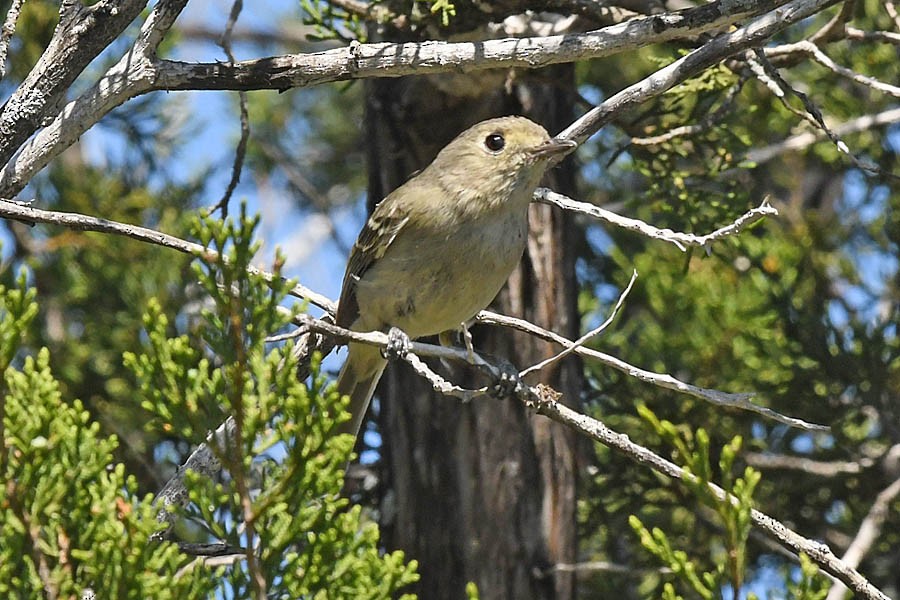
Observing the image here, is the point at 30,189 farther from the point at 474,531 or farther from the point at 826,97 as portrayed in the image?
the point at 826,97

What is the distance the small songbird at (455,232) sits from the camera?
4.12m

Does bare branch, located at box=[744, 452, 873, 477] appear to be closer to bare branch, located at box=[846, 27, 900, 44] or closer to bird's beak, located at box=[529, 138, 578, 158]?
bare branch, located at box=[846, 27, 900, 44]

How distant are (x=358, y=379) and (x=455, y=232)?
32.6 inches

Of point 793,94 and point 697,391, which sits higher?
point 793,94

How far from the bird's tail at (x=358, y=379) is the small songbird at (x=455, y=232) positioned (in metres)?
0.18

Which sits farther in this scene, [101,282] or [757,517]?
[101,282]

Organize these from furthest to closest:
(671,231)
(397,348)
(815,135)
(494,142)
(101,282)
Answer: (101,282), (815,135), (494,142), (397,348), (671,231)

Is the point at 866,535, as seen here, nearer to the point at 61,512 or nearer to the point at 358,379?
the point at 358,379

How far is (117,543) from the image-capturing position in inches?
93.0

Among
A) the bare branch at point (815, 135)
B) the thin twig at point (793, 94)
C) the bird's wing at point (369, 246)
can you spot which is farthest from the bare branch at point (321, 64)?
the bare branch at point (815, 135)

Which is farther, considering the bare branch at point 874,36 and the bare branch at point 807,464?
the bare branch at point 807,464

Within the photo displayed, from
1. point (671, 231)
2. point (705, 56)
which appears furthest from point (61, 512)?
point (705, 56)

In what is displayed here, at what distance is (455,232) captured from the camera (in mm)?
4191

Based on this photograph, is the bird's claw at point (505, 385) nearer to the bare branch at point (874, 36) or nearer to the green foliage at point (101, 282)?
the bare branch at point (874, 36)
